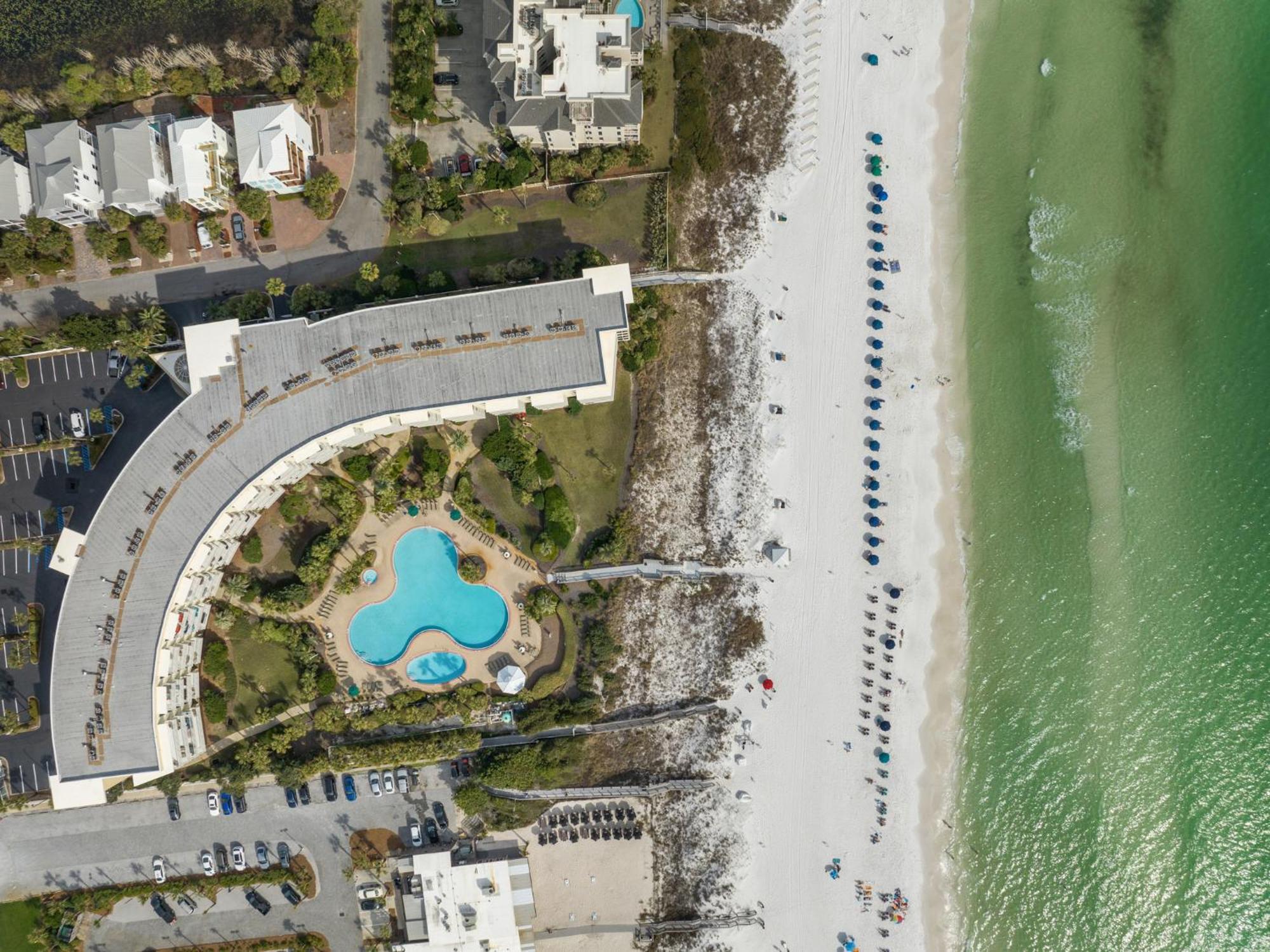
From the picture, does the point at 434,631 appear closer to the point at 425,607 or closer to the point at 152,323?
the point at 425,607

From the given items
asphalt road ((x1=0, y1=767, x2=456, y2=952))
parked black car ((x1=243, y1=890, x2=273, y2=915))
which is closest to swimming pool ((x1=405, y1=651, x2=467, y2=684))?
asphalt road ((x1=0, y1=767, x2=456, y2=952))

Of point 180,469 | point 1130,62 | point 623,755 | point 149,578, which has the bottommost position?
point 623,755

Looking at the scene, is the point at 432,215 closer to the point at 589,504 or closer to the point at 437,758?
the point at 589,504

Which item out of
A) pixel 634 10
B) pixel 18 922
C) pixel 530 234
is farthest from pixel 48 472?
pixel 634 10

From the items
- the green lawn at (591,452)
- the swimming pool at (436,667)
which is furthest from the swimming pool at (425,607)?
the green lawn at (591,452)

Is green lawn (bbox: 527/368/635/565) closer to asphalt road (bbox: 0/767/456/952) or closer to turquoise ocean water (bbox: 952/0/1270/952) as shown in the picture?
asphalt road (bbox: 0/767/456/952)

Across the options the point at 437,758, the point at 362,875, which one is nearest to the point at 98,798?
the point at 362,875

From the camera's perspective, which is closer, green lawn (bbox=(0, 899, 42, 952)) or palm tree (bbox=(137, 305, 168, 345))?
palm tree (bbox=(137, 305, 168, 345))

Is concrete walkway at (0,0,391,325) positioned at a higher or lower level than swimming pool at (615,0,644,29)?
lower
